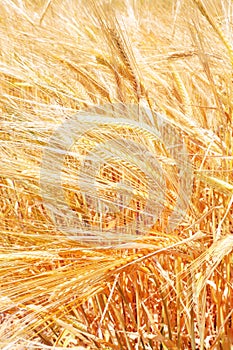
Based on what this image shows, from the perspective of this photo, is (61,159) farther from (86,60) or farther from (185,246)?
(86,60)

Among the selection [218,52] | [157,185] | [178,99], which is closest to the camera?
[157,185]

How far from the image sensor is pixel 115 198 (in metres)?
0.74

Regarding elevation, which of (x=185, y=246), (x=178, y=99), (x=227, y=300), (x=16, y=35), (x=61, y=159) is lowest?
(x=227, y=300)

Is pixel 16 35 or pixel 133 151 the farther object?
pixel 16 35

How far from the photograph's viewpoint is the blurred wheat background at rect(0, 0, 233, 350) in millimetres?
655

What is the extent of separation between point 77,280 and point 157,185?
187 millimetres

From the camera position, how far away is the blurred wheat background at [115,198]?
655 mm

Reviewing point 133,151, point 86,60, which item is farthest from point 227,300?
point 86,60

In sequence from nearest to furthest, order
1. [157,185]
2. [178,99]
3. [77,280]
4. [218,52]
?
[77,280]
[157,185]
[218,52]
[178,99]

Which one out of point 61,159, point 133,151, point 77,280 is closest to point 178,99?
point 133,151

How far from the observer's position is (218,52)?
88 centimetres

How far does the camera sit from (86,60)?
102cm

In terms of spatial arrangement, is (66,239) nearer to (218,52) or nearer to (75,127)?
(75,127)

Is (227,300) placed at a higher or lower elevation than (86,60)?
lower
